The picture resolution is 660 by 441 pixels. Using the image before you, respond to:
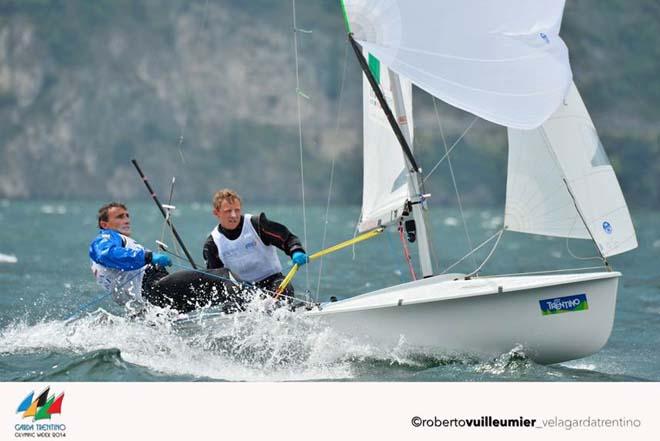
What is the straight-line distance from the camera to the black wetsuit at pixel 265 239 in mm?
6738

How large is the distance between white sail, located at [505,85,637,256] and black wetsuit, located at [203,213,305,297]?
151cm

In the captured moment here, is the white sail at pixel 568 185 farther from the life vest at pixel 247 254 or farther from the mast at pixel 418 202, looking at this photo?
the life vest at pixel 247 254

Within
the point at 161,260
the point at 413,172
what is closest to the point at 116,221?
the point at 161,260

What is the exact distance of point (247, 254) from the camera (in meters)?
6.82

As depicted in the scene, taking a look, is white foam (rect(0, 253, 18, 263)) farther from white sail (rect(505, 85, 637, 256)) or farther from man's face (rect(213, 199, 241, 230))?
white sail (rect(505, 85, 637, 256))

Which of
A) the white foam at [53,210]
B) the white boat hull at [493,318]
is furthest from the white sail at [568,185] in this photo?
the white foam at [53,210]

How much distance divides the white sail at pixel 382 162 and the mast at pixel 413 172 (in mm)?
97

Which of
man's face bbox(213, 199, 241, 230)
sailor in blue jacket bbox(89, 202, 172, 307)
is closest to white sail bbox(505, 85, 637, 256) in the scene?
man's face bbox(213, 199, 241, 230)

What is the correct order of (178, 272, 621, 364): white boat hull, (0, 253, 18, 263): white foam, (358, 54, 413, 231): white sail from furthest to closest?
(0, 253, 18, 263): white foam → (358, 54, 413, 231): white sail → (178, 272, 621, 364): white boat hull

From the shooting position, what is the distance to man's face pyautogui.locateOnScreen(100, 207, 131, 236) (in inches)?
263

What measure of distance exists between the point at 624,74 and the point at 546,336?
8574cm

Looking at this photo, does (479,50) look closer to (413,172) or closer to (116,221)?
(413,172)
